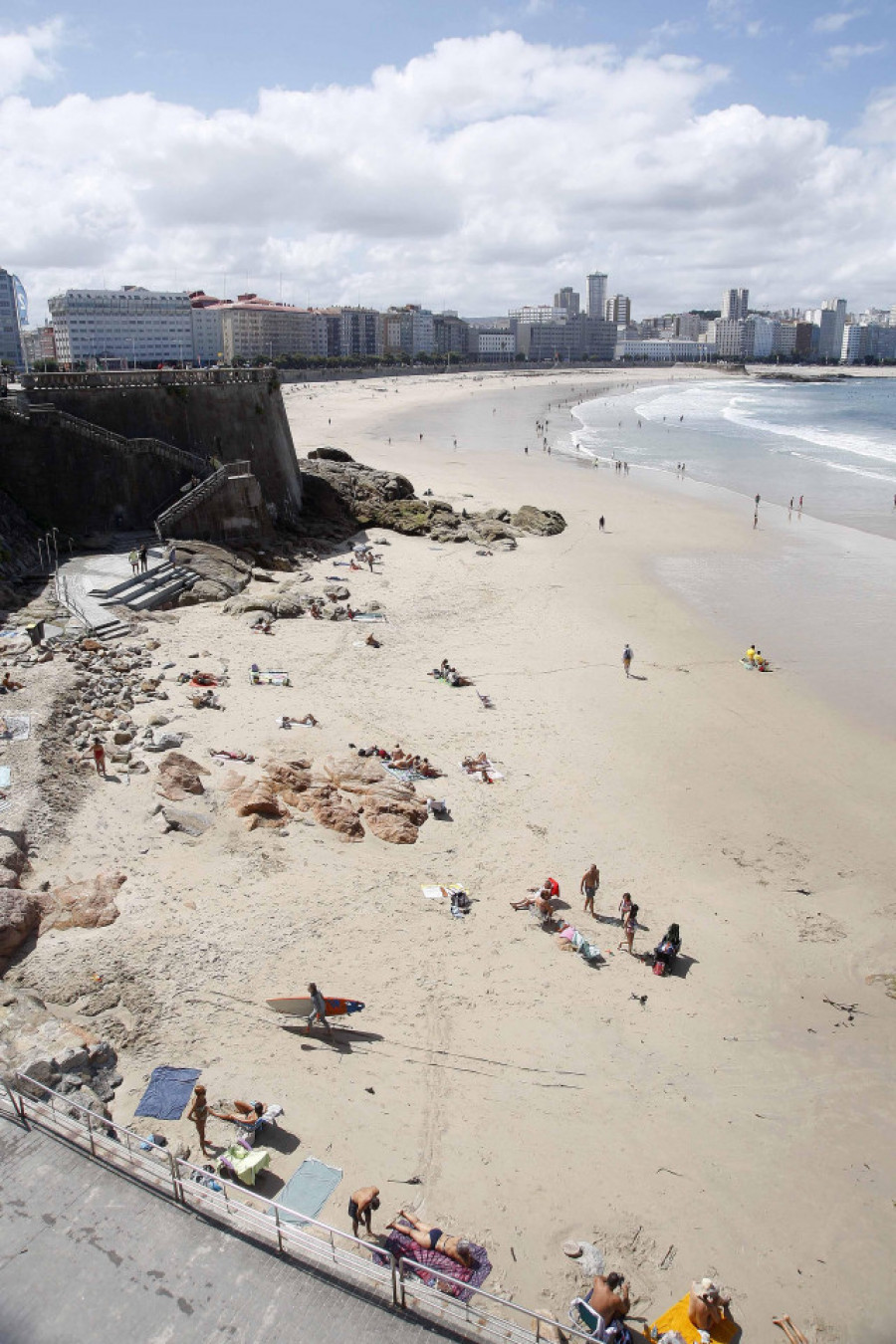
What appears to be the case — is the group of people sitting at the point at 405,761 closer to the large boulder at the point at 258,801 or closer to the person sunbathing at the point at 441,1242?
the large boulder at the point at 258,801

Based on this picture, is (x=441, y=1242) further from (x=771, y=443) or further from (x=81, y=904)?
(x=771, y=443)

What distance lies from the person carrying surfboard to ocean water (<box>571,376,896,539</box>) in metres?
32.5

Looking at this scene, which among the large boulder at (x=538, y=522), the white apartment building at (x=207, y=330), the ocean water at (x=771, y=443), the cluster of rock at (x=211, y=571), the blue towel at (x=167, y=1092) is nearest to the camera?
the blue towel at (x=167, y=1092)

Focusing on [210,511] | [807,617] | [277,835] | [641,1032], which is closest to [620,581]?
[807,617]

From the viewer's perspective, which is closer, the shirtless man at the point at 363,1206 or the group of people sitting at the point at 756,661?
the shirtless man at the point at 363,1206

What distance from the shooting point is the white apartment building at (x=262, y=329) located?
171625 mm

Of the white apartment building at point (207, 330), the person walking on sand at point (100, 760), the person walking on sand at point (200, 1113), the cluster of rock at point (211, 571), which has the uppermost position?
the white apartment building at point (207, 330)

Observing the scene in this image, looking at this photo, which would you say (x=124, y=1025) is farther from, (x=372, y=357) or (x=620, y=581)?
(x=372, y=357)

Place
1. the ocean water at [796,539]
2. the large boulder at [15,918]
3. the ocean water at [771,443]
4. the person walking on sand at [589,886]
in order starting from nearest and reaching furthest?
the large boulder at [15,918], the person walking on sand at [589,886], the ocean water at [796,539], the ocean water at [771,443]

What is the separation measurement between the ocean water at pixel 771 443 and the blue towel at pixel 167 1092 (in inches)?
1334

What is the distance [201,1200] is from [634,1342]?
345cm

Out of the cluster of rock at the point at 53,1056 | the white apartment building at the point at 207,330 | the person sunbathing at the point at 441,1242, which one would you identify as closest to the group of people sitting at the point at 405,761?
the cluster of rock at the point at 53,1056

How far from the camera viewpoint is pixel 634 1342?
664 centimetres

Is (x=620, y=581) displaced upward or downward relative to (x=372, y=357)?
downward
